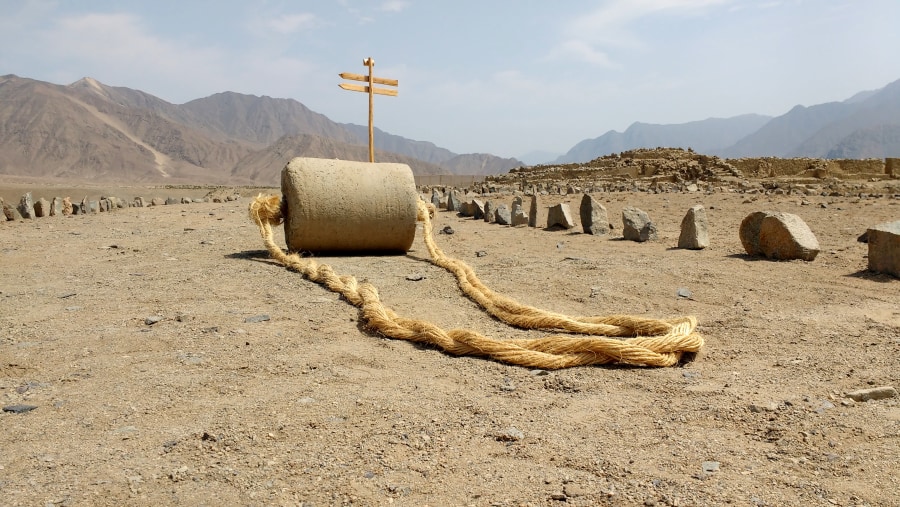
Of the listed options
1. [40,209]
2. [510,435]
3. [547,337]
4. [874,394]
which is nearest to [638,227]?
[547,337]

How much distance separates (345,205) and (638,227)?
4.22 m

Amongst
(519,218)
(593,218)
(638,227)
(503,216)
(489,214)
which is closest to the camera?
(638,227)

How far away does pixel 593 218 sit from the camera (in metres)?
9.82

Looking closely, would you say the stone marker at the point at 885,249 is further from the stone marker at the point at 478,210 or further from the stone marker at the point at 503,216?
the stone marker at the point at 478,210

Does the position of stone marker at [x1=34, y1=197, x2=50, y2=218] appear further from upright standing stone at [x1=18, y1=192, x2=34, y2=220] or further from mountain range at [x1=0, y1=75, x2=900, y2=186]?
mountain range at [x1=0, y1=75, x2=900, y2=186]

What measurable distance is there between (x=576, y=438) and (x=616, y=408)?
445 mm

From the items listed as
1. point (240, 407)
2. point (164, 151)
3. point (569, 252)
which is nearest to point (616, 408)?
point (240, 407)

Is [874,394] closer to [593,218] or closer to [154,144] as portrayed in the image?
[593,218]

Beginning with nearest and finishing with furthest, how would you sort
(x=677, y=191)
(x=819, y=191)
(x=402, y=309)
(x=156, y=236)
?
(x=402, y=309) → (x=156, y=236) → (x=819, y=191) → (x=677, y=191)

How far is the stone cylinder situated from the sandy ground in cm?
99

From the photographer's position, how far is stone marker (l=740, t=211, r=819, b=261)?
701cm

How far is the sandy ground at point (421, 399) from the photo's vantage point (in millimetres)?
2373

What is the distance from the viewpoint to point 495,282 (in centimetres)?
605

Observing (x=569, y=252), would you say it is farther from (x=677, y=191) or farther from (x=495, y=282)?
(x=677, y=191)
